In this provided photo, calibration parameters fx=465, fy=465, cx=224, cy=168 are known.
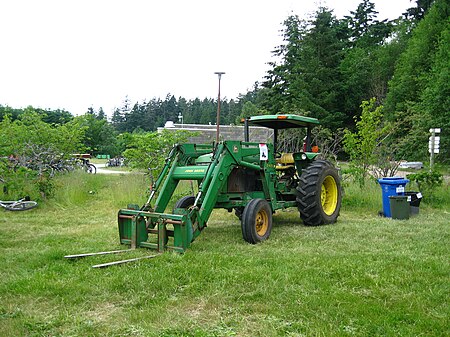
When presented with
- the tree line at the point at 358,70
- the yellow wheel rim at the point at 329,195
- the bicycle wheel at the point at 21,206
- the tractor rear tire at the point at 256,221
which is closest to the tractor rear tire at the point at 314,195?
the yellow wheel rim at the point at 329,195

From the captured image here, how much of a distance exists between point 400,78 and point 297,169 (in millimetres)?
32035

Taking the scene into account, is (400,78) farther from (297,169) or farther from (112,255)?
(112,255)

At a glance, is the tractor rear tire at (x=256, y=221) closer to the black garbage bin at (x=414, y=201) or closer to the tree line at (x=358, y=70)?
the black garbage bin at (x=414, y=201)

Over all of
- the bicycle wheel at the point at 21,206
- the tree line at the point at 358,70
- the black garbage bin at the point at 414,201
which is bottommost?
the bicycle wheel at the point at 21,206

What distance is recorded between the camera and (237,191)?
25.0 feet

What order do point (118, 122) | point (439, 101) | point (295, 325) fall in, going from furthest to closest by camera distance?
point (118, 122)
point (439, 101)
point (295, 325)

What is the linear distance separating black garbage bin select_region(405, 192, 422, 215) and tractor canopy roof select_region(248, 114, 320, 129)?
282 cm

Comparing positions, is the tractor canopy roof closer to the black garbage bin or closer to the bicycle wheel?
the black garbage bin

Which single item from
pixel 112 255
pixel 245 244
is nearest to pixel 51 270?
pixel 112 255

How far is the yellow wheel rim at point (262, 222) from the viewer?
6910 mm

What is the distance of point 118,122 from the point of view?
3676 inches

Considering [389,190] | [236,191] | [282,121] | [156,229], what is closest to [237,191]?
[236,191]

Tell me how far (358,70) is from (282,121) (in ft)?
120

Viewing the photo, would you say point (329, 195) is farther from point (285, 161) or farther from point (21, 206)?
point (21, 206)
